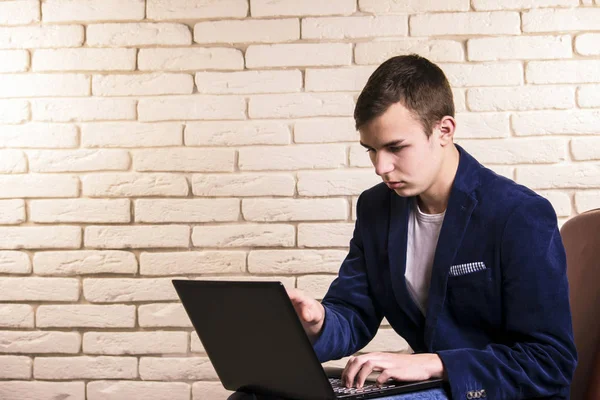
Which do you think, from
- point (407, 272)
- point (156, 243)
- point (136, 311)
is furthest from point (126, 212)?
point (407, 272)

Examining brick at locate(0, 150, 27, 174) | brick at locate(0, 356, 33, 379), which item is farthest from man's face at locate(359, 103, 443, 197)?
brick at locate(0, 356, 33, 379)

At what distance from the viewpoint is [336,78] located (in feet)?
7.44

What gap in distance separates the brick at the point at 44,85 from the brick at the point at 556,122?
1.38 m

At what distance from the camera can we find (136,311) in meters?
2.34

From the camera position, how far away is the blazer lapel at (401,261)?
5.31 feet

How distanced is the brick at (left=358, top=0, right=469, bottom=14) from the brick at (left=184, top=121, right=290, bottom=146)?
0.47 m

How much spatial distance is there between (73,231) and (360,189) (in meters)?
0.94

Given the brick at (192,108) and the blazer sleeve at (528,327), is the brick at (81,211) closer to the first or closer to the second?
the brick at (192,108)

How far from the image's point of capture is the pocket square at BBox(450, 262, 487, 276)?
147 centimetres

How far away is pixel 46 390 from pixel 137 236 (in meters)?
0.59

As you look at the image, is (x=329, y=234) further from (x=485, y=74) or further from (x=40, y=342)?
(x=40, y=342)

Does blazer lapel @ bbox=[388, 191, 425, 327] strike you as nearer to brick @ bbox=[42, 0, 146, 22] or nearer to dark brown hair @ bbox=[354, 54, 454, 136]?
dark brown hair @ bbox=[354, 54, 454, 136]

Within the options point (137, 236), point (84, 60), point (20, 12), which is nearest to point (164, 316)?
point (137, 236)

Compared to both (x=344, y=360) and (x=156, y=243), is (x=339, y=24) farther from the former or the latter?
(x=344, y=360)
